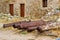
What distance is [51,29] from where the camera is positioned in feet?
26.6

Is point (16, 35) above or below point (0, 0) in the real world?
below

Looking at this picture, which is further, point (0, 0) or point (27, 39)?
point (0, 0)

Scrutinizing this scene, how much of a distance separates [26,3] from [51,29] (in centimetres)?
1247

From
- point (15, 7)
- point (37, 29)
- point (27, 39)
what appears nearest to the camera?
point (27, 39)

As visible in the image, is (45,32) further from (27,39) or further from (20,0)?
(20,0)

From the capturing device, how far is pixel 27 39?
7.34 meters

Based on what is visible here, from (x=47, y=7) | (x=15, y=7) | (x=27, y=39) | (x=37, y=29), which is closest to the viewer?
(x=27, y=39)

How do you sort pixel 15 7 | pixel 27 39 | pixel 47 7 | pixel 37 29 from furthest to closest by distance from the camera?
pixel 15 7, pixel 47 7, pixel 37 29, pixel 27 39

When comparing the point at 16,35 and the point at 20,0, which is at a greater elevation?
the point at 20,0

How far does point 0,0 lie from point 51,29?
14.3m

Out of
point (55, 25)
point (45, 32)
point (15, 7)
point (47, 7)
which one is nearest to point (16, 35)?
point (45, 32)

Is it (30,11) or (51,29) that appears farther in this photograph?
(30,11)

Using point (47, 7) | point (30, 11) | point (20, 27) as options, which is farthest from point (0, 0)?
point (20, 27)

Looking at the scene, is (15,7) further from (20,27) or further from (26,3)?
(20,27)
